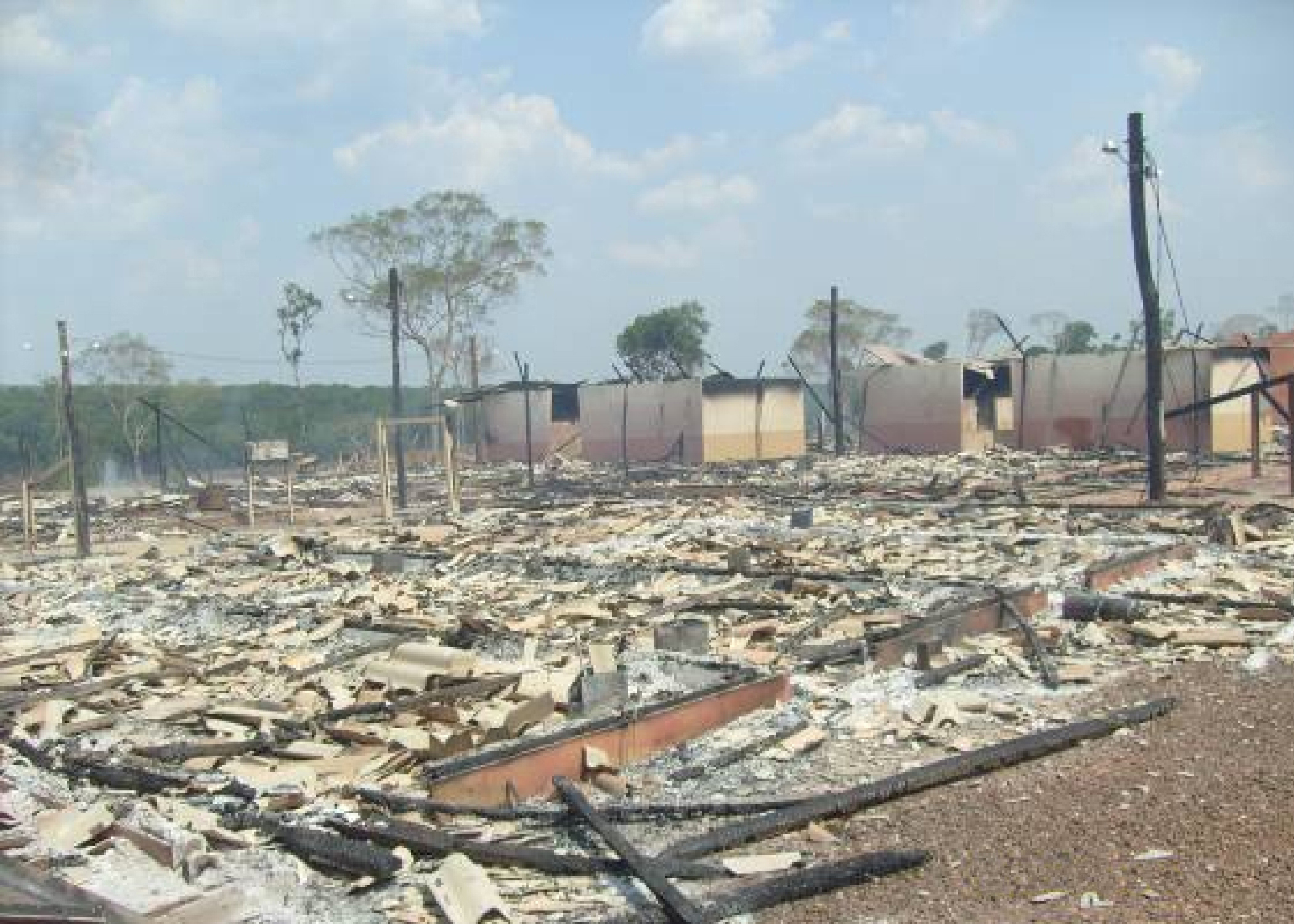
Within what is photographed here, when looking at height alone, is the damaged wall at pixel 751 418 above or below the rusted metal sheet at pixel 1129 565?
above

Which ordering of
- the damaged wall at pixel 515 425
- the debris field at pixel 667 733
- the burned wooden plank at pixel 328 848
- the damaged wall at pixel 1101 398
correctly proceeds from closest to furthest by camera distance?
the debris field at pixel 667 733 < the burned wooden plank at pixel 328 848 < the damaged wall at pixel 1101 398 < the damaged wall at pixel 515 425

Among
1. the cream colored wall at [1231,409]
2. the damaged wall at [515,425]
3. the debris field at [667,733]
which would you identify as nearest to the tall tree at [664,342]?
the damaged wall at [515,425]

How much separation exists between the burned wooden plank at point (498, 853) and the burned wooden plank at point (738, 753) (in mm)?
1477

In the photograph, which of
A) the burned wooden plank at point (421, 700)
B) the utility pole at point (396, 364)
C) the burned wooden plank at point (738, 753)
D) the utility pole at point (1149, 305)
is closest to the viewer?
the burned wooden plank at point (738, 753)

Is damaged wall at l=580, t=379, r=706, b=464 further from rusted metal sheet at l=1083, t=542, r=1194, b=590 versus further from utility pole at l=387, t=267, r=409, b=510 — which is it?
rusted metal sheet at l=1083, t=542, r=1194, b=590

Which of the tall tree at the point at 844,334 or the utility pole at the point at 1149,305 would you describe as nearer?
the utility pole at the point at 1149,305

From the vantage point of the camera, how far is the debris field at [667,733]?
18.5 feet

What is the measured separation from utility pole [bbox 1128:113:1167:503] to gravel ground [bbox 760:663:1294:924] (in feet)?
46.0

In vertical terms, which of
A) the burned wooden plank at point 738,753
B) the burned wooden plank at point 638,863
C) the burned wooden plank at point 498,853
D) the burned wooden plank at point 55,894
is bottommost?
the burned wooden plank at point 738,753

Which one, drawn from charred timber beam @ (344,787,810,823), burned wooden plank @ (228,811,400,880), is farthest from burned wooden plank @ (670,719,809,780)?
burned wooden plank @ (228,811,400,880)

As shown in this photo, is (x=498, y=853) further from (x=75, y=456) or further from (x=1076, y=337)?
(x=1076, y=337)

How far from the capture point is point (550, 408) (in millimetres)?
50688

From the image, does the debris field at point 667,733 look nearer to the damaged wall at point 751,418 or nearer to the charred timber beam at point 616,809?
the charred timber beam at point 616,809

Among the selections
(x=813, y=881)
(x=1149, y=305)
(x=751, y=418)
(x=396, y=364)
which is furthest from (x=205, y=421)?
(x=813, y=881)
